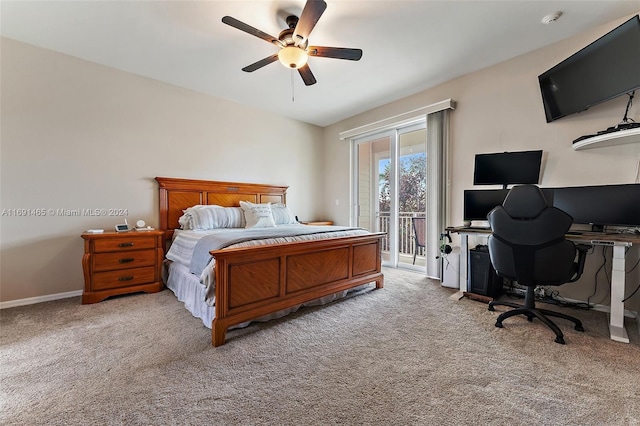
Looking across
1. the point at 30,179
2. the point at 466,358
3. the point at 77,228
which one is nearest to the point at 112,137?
the point at 30,179

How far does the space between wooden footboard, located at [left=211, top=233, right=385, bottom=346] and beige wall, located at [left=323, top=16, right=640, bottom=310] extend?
173cm

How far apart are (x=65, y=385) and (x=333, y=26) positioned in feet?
11.2

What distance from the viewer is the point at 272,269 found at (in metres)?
2.32

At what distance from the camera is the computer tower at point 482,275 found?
9.68ft

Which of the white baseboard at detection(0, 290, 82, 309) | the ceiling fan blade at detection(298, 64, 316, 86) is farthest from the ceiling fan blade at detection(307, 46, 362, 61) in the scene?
the white baseboard at detection(0, 290, 82, 309)

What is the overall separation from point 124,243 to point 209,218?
982 mm

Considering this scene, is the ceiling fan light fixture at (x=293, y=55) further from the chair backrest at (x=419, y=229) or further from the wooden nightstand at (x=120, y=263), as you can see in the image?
the chair backrest at (x=419, y=229)

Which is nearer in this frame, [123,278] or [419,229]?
[123,278]

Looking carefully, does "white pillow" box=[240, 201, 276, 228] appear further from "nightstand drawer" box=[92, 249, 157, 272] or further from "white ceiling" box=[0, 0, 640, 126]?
"white ceiling" box=[0, 0, 640, 126]

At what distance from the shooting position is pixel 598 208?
243 centimetres

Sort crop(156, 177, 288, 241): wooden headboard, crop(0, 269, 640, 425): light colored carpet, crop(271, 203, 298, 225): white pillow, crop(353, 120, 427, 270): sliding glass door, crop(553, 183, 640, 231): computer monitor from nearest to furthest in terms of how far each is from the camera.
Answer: crop(0, 269, 640, 425): light colored carpet → crop(553, 183, 640, 231): computer monitor → crop(156, 177, 288, 241): wooden headboard → crop(271, 203, 298, 225): white pillow → crop(353, 120, 427, 270): sliding glass door

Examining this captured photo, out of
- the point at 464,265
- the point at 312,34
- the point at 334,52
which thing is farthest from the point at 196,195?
the point at 464,265

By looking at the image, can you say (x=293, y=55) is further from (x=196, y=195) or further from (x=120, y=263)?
(x=120, y=263)

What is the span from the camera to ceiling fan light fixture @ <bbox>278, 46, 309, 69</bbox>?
236 cm
